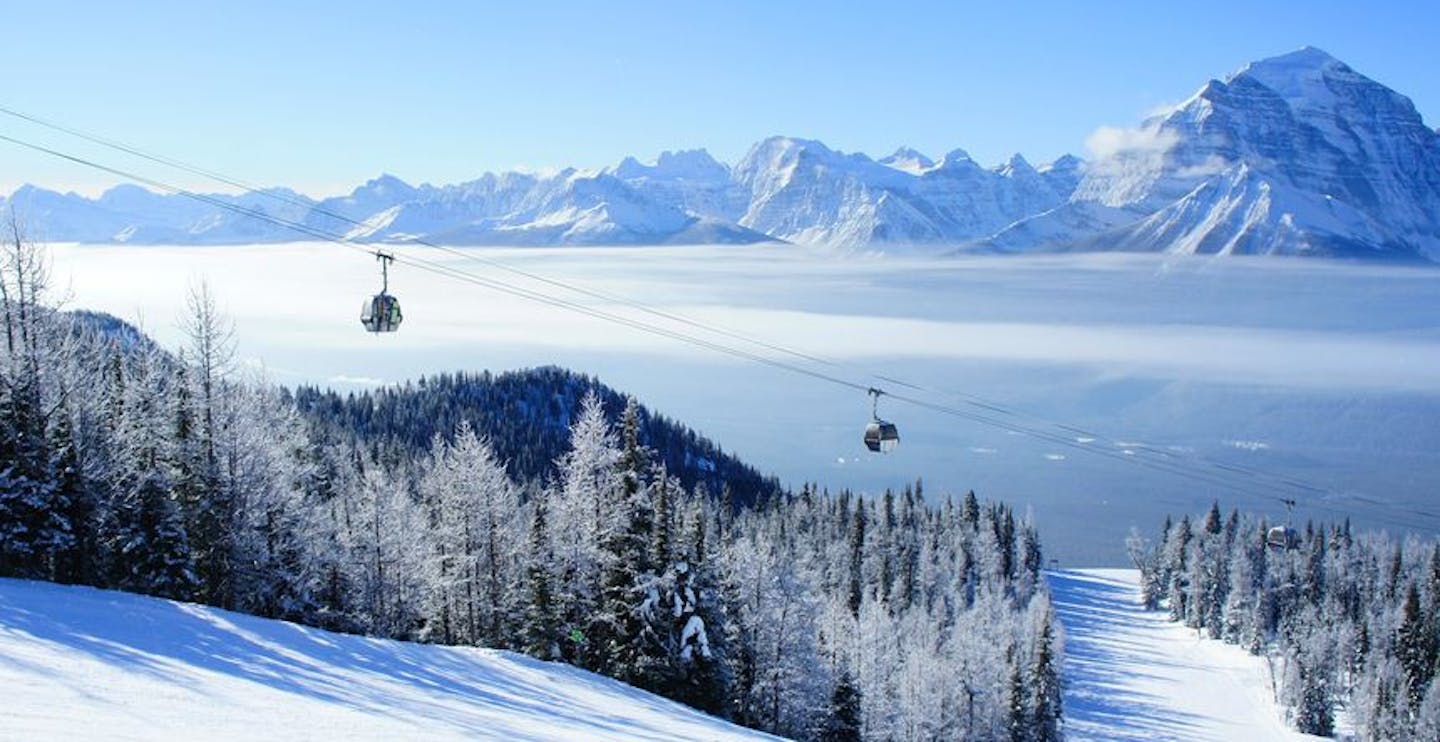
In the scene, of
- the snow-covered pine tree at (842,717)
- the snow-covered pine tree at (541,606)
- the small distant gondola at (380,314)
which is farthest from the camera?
the snow-covered pine tree at (842,717)

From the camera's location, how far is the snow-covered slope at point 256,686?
Result: 16.3 m

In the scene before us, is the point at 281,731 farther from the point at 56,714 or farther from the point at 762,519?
the point at 762,519

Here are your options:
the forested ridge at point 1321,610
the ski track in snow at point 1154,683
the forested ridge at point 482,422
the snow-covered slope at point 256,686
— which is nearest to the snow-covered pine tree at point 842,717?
the snow-covered slope at point 256,686

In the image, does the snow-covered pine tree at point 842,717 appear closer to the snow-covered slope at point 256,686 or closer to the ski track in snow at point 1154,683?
the snow-covered slope at point 256,686

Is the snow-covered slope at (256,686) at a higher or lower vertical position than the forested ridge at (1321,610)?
higher

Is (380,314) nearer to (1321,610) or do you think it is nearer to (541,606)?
(541,606)

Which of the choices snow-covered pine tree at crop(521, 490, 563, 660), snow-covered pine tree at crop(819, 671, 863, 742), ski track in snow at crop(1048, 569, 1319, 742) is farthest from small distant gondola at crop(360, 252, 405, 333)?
ski track in snow at crop(1048, 569, 1319, 742)

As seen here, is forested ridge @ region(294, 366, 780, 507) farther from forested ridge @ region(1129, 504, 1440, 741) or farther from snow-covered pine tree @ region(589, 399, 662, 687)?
snow-covered pine tree @ region(589, 399, 662, 687)

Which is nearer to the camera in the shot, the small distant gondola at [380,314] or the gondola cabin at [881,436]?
the small distant gondola at [380,314]

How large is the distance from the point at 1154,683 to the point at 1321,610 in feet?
112

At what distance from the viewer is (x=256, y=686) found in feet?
65.2

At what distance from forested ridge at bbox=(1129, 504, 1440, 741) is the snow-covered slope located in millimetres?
87582

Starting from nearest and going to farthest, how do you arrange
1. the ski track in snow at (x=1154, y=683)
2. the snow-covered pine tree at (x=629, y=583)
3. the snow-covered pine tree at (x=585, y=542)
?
the snow-covered pine tree at (x=629, y=583) → the snow-covered pine tree at (x=585, y=542) → the ski track in snow at (x=1154, y=683)

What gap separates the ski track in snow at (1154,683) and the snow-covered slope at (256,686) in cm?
7753
